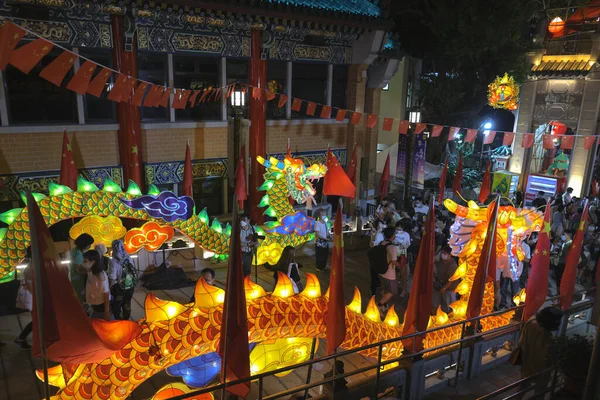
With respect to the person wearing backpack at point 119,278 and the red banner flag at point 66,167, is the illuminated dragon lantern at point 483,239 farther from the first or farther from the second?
the red banner flag at point 66,167

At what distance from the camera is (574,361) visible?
15.3 feet

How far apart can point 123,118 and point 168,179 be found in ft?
6.72

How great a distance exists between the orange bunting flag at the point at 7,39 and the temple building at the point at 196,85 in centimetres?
528

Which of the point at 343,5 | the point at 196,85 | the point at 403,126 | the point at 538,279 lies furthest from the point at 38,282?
the point at 343,5

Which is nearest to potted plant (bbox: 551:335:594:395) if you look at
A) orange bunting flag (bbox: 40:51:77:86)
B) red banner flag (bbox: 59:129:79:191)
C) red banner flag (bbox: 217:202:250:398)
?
red banner flag (bbox: 217:202:250:398)

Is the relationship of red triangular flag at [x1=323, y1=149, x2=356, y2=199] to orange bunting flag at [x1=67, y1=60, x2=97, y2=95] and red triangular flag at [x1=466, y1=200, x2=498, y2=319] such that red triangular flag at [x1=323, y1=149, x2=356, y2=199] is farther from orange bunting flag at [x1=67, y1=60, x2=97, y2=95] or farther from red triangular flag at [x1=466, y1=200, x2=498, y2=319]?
orange bunting flag at [x1=67, y1=60, x2=97, y2=95]

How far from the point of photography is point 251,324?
586 centimetres

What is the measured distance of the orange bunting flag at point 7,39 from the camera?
5.51 meters

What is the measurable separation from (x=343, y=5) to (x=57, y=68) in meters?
Result: 10.0

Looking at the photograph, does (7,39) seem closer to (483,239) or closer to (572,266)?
(483,239)

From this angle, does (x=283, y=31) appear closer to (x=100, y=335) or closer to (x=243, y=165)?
(x=243, y=165)

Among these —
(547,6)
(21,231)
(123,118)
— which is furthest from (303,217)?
(547,6)

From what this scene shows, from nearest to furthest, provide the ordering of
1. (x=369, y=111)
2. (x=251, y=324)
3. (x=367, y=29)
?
(x=251, y=324) → (x=367, y=29) → (x=369, y=111)

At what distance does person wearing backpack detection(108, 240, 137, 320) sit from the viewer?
295 inches
